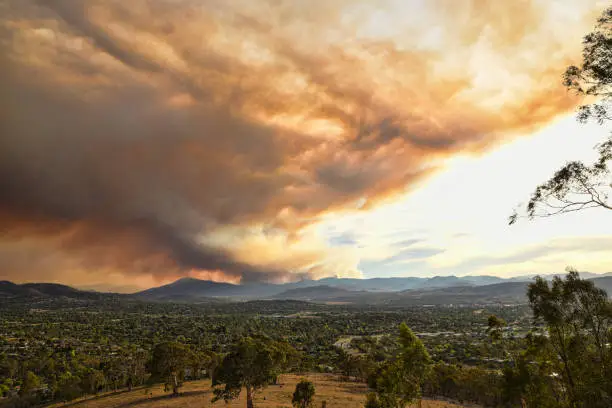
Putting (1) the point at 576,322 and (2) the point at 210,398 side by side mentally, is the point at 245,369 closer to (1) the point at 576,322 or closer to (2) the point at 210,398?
(2) the point at 210,398

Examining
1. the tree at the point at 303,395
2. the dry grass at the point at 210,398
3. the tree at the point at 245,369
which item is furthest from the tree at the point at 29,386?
the tree at the point at 303,395

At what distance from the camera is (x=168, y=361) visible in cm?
6144

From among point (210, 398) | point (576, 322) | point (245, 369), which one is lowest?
point (210, 398)

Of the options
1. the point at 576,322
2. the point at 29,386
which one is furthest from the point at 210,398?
the point at 576,322

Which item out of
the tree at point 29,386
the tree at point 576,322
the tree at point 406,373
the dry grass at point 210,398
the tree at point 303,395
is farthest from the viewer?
the tree at point 29,386

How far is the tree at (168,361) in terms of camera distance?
201 ft

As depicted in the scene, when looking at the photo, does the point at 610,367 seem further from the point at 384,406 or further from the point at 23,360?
the point at 23,360

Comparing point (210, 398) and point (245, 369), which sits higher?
point (245, 369)

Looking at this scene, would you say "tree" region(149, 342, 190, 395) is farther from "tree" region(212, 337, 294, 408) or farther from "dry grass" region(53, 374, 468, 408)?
"tree" region(212, 337, 294, 408)

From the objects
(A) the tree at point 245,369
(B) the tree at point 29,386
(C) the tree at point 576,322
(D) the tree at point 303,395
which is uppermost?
(C) the tree at point 576,322

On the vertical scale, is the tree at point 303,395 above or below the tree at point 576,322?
below

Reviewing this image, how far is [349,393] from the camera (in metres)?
67.8

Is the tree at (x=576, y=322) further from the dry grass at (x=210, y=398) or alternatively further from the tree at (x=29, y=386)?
the tree at (x=29, y=386)

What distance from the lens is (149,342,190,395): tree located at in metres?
61.2
